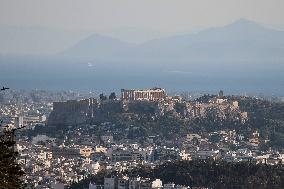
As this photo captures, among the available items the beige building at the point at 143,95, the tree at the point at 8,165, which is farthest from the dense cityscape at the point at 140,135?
the tree at the point at 8,165

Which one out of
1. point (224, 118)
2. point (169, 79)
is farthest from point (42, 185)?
point (169, 79)

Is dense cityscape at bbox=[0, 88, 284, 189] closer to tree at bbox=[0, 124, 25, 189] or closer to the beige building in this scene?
the beige building

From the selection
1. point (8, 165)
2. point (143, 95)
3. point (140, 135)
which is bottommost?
point (140, 135)

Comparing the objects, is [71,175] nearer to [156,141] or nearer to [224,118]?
[156,141]

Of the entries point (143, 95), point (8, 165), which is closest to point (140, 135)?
point (143, 95)

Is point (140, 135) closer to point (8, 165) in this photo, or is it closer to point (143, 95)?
point (143, 95)

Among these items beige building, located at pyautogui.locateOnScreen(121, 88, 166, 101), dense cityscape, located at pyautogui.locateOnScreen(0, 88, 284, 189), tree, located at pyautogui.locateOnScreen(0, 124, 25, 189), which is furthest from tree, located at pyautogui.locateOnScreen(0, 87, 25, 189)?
beige building, located at pyautogui.locateOnScreen(121, 88, 166, 101)

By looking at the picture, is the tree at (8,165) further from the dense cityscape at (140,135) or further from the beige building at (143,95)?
the beige building at (143,95)

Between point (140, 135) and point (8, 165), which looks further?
point (140, 135)

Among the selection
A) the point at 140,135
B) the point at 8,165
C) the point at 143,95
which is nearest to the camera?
the point at 8,165
